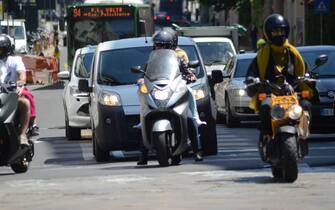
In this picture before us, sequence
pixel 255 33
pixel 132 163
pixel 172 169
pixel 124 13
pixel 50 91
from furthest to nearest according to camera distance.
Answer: pixel 255 33, pixel 50 91, pixel 124 13, pixel 132 163, pixel 172 169

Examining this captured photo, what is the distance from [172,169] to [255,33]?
5419 cm

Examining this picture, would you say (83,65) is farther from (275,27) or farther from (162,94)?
(275,27)

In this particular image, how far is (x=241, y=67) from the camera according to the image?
92.6 ft

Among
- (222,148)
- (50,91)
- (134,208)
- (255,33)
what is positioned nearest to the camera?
(134,208)

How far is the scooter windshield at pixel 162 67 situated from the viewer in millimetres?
17078

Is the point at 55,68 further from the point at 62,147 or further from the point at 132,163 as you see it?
the point at 132,163

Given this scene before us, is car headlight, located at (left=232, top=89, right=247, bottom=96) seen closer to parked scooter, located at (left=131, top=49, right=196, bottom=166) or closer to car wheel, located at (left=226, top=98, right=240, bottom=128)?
car wheel, located at (left=226, top=98, right=240, bottom=128)

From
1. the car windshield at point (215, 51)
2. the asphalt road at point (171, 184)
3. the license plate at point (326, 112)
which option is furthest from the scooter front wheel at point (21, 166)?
the car windshield at point (215, 51)

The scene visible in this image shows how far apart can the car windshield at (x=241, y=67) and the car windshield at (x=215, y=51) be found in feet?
24.2

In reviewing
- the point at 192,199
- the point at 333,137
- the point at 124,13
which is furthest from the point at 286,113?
the point at 124,13

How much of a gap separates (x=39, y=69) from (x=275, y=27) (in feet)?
138

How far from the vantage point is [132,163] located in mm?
18344

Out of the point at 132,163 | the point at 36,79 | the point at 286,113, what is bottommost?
the point at 36,79

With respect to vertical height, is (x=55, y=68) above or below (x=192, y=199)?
below
